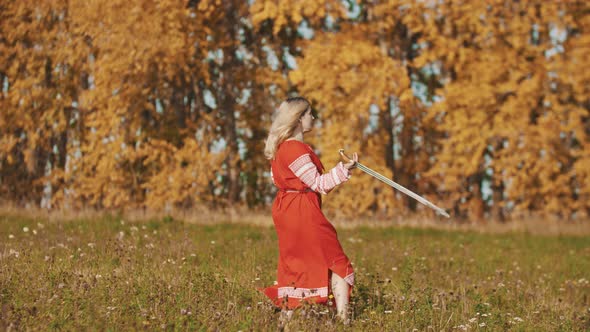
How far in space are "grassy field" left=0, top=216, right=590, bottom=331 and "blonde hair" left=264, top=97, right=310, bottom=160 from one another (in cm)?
124

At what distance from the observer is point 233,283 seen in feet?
22.0

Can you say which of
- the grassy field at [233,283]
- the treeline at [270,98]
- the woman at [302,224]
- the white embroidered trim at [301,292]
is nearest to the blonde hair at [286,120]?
the woman at [302,224]

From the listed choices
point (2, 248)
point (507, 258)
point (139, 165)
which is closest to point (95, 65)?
point (139, 165)

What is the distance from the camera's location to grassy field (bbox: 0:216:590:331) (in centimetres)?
533

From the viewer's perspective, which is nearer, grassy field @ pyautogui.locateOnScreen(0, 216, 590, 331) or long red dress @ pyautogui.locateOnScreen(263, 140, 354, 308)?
grassy field @ pyautogui.locateOnScreen(0, 216, 590, 331)

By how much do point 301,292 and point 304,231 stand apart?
464 millimetres

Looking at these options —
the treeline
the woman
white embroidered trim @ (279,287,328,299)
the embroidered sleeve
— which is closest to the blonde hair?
the woman

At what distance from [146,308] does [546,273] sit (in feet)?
22.1

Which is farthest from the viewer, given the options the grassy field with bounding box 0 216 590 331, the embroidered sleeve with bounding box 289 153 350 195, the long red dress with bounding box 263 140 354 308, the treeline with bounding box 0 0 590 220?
the treeline with bounding box 0 0 590 220

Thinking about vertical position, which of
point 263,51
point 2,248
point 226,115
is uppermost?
point 263,51

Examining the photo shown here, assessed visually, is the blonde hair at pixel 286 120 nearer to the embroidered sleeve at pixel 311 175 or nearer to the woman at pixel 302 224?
the woman at pixel 302 224

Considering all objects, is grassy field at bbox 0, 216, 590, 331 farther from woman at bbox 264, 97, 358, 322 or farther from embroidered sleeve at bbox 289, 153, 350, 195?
embroidered sleeve at bbox 289, 153, 350, 195

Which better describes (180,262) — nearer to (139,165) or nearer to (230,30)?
(139,165)

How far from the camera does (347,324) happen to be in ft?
18.2
